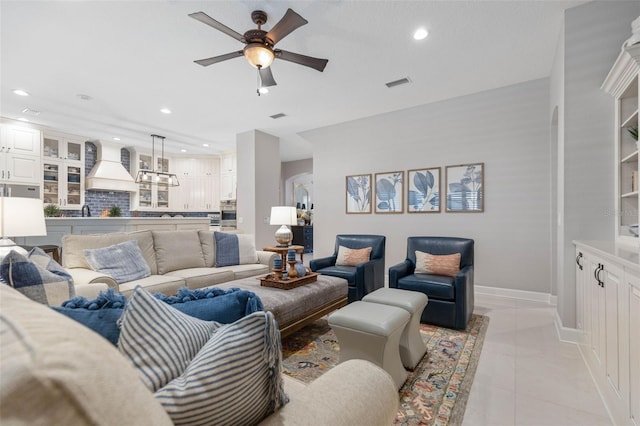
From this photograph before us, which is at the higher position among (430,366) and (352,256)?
(352,256)

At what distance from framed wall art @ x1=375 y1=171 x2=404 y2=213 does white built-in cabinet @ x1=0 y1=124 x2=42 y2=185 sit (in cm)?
615

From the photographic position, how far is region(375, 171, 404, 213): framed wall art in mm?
4770

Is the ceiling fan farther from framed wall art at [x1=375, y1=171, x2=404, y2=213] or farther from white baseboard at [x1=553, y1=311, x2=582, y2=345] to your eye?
white baseboard at [x1=553, y1=311, x2=582, y2=345]

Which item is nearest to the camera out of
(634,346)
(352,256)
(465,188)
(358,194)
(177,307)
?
(177,307)

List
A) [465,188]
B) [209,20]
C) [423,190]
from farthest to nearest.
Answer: [423,190]
[465,188]
[209,20]

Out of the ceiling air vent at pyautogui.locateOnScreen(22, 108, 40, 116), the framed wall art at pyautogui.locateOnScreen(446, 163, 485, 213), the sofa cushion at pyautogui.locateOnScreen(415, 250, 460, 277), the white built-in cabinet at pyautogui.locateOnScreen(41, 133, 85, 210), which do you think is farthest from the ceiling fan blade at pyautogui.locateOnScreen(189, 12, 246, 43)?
the white built-in cabinet at pyautogui.locateOnScreen(41, 133, 85, 210)

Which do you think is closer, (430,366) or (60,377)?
(60,377)

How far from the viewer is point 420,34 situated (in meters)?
2.80

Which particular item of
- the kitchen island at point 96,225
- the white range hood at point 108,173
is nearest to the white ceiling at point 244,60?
Result: the white range hood at point 108,173

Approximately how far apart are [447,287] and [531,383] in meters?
1.03

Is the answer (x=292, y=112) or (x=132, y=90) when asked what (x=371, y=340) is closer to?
(x=292, y=112)

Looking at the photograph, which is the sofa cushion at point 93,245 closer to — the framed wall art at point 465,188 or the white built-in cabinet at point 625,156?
the framed wall art at point 465,188

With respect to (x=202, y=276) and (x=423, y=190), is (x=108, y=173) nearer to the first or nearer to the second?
(x=202, y=276)

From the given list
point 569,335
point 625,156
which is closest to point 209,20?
point 625,156
